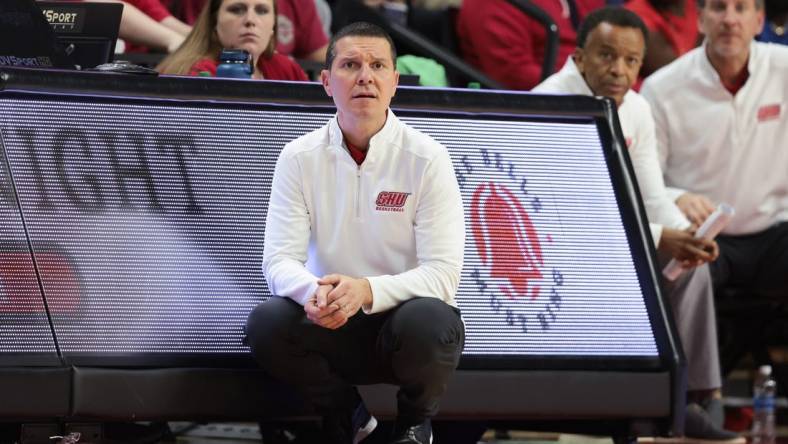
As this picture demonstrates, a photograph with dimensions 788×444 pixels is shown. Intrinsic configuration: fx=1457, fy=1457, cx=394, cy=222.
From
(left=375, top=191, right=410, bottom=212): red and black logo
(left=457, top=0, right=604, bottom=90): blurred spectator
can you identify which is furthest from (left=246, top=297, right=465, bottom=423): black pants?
(left=457, top=0, right=604, bottom=90): blurred spectator

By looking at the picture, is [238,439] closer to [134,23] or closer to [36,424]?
[36,424]

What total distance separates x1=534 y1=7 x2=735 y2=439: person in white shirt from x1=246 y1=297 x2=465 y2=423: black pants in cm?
146

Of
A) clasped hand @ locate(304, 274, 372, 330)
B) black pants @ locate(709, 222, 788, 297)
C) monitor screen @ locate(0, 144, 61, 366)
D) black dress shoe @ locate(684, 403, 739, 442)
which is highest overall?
clasped hand @ locate(304, 274, 372, 330)

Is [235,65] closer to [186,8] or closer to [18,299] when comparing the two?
[18,299]

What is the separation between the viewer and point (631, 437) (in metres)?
3.98

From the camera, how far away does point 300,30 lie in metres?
5.87

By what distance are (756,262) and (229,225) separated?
2386 millimetres

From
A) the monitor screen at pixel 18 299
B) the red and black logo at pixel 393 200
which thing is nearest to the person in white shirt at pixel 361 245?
the red and black logo at pixel 393 200

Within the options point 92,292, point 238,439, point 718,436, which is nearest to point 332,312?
point 92,292

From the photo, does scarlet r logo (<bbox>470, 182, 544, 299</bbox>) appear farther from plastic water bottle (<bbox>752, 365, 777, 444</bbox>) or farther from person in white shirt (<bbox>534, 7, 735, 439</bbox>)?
plastic water bottle (<bbox>752, 365, 777, 444</bbox>)

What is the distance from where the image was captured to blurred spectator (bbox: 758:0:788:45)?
22.5 ft

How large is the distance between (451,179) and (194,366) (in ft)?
2.64

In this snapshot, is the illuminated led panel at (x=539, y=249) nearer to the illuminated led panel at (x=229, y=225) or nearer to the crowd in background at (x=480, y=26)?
the illuminated led panel at (x=229, y=225)

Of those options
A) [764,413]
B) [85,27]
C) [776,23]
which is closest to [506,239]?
[85,27]
